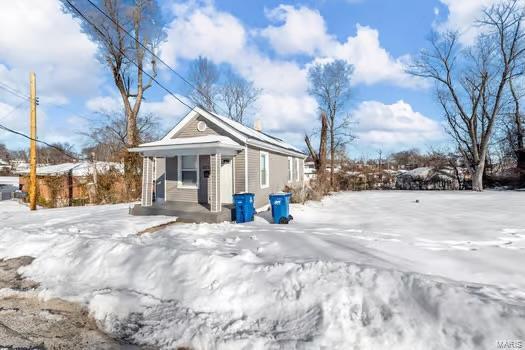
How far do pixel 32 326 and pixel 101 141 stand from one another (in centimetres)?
2970

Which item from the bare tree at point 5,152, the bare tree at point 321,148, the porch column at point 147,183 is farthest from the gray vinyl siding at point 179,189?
the bare tree at point 5,152

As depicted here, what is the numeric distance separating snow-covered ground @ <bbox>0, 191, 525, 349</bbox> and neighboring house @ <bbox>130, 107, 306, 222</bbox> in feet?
10.5

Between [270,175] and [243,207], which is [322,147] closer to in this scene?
[270,175]

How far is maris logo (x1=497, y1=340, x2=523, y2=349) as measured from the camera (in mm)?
2211

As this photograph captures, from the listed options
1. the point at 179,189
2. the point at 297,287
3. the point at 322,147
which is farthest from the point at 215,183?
the point at 322,147

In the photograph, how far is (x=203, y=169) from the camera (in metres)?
10.9

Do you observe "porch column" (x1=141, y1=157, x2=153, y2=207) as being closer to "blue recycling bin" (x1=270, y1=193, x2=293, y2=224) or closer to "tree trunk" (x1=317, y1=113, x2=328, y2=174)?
"blue recycling bin" (x1=270, y1=193, x2=293, y2=224)

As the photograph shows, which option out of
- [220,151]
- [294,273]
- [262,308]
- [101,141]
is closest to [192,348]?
[262,308]

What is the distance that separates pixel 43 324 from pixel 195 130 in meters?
9.44

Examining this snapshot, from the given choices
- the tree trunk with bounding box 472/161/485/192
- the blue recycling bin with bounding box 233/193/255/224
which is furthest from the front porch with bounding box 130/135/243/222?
the tree trunk with bounding box 472/161/485/192

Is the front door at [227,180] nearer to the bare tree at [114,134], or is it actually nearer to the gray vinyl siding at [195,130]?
the gray vinyl siding at [195,130]

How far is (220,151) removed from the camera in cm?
918

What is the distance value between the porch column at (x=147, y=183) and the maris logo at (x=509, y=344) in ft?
33.0

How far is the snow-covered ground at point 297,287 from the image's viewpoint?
2545mm
